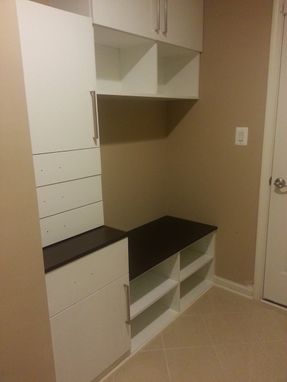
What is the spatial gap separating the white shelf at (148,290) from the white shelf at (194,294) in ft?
0.86

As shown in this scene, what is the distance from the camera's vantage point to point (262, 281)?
96.4 inches

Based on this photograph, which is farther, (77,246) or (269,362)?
(269,362)

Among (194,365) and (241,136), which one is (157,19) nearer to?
(241,136)

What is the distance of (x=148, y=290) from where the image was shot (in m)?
2.17

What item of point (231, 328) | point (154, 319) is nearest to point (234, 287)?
point (231, 328)

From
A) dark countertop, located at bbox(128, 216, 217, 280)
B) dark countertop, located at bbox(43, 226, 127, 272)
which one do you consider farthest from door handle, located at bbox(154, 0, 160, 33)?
dark countertop, located at bbox(128, 216, 217, 280)

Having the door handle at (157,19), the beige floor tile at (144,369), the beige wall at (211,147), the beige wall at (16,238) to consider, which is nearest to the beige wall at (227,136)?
the beige wall at (211,147)

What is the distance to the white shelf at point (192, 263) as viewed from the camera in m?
Result: 2.42

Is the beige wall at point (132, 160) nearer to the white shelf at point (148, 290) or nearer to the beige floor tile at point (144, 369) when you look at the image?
the white shelf at point (148, 290)

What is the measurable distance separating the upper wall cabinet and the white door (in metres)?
0.64

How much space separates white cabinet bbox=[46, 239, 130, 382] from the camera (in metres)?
1.45

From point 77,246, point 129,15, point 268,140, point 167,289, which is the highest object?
point 129,15

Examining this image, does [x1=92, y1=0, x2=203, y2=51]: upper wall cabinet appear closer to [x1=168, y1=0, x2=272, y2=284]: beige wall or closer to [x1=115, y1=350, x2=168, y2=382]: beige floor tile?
[x1=168, y1=0, x2=272, y2=284]: beige wall

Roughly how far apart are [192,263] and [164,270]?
34 cm
